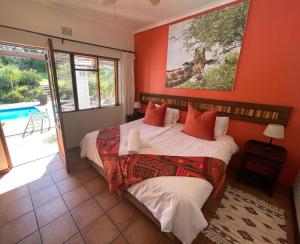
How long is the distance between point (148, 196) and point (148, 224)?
43 cm

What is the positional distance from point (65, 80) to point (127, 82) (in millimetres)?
1374

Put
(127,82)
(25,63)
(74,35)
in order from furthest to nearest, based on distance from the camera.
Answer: (25,63) → (127,82) → (74,35)

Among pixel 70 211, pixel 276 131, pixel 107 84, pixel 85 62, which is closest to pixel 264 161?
pixel 276 131

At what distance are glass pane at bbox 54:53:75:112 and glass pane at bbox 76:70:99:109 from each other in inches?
6.2

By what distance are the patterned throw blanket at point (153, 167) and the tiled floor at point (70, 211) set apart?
1.08ft

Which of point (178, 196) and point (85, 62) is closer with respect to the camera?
point (178, 196)

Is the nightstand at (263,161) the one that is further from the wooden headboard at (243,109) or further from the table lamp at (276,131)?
the wooden headboard at (243,109)

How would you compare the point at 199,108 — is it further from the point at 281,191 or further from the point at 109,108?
the point at 109,108

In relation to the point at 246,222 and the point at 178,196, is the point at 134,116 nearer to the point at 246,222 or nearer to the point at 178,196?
the point at 178,196

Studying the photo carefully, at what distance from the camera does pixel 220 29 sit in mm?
2264

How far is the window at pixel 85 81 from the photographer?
9.16 ft

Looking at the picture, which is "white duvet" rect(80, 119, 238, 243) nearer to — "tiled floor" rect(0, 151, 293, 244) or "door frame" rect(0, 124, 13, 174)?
"tiled floor" rect(0, 151, 293, 244)

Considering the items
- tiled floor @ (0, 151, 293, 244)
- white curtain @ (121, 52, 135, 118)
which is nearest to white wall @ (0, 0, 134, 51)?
white curtain @ (121, 52, 135, 118)

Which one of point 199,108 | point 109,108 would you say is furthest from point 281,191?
point 109,108
